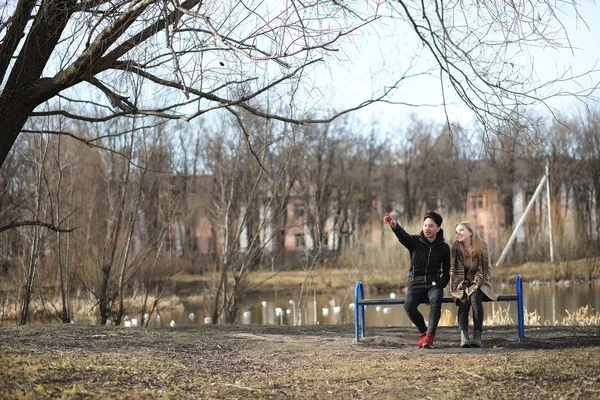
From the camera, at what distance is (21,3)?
233 inches

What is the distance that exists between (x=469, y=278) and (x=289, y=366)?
2052mm

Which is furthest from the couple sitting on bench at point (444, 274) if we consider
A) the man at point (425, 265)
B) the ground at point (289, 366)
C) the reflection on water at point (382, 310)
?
the reflection on water at point (382, 310)

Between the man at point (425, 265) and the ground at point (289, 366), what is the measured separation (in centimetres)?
41

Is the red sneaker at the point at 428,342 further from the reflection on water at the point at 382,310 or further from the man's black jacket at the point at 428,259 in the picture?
the reflection on water at the point at 382,310

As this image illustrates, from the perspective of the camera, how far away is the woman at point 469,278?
6.59 metres

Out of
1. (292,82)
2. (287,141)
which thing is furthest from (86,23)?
(287,141)

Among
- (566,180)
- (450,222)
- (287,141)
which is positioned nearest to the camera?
(287,141)

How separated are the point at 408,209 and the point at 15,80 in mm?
37541

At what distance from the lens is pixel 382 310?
64.5 feet

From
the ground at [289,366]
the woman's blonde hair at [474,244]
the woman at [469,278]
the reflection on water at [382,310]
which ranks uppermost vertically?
the woman's blonde hair at [474,244]

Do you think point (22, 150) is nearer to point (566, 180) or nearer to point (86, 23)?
point (86, 23)

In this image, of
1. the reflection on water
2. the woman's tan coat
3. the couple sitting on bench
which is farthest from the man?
the reflection on water

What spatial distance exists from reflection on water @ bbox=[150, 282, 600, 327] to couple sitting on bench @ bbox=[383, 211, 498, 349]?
21.4ft

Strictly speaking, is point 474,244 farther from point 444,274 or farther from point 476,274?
point 444,274
